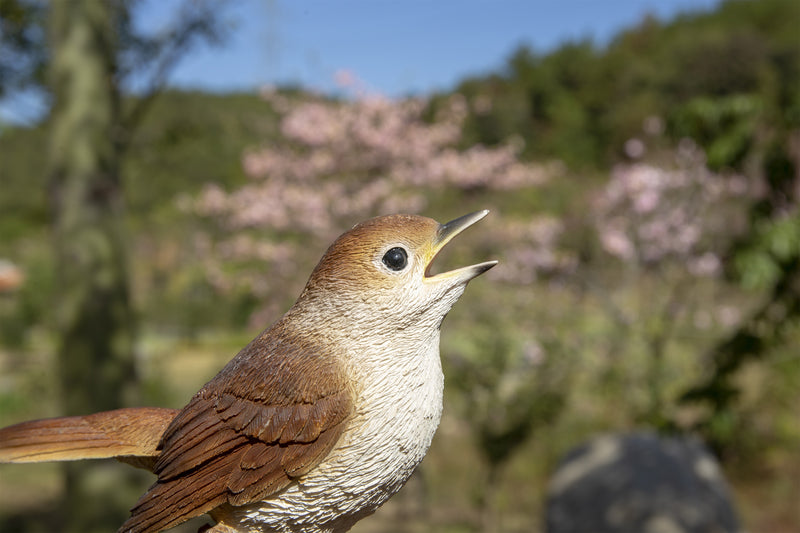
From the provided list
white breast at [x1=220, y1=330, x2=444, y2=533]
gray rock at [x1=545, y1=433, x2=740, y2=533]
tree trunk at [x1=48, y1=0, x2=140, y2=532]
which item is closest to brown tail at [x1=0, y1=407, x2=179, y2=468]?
white breast at [x1=220, y1=330, x2=444, y2=533]

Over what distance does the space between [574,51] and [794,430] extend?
114ft

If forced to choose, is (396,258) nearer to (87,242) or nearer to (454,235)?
(454,235)

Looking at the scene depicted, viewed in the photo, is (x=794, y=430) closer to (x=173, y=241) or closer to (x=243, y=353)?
→ (x=243, y=353)

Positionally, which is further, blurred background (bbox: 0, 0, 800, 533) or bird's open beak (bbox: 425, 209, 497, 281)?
blurred background (bbox: 0, 0, 800, 533)

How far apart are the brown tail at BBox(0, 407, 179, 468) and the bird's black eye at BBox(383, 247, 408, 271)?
46 centimetres

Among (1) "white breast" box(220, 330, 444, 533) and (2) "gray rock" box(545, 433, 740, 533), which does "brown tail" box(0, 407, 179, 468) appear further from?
(2) "gray rock" box(545, 433, 740, 533)

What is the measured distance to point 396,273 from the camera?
3.27ft

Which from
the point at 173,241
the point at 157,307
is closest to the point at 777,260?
the point at 157,307

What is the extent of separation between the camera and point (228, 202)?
9.12 metres

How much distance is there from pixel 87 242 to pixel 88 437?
4.11 metres

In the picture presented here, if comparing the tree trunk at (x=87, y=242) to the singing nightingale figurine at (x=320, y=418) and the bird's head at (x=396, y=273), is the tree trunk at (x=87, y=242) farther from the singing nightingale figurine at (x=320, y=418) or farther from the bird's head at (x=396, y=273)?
the bird's head at (x=396, y=273)

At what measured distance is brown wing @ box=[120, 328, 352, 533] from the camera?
0.95 m

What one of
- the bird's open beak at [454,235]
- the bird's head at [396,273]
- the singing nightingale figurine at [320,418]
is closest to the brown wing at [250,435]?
the singing nightingale figurine at [320,418]

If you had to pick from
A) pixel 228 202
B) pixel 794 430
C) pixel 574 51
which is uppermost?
pixel 574 51
